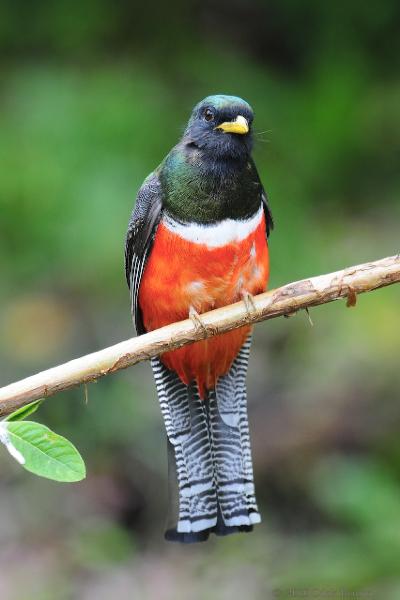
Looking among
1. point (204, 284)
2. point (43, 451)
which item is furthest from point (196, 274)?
point (43, 451)

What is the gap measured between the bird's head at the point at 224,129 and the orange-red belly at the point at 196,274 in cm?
33

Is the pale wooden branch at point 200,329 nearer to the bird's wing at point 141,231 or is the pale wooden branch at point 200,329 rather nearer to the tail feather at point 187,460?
the bird's wing at point 141,231

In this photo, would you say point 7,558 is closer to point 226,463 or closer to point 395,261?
point 226,463

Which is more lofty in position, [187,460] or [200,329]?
[200,329]

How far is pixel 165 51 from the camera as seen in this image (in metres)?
7.16

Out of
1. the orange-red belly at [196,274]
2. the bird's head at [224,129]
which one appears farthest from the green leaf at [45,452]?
the bird's head at [224,129]

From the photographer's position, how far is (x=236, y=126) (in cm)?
412

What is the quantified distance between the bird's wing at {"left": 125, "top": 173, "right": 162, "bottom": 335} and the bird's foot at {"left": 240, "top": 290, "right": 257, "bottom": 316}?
0.47 meters

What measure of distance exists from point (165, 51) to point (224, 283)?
3.49m

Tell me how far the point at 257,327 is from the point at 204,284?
2248 millimetres

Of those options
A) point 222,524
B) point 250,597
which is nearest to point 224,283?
point 222,524

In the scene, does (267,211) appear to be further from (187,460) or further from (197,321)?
(187,460)

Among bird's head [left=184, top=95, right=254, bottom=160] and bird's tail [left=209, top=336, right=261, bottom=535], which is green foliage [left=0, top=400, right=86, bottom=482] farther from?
bird's head [left=184, top=95, right=254, bottom=160]

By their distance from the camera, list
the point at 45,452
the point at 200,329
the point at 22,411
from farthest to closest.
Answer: the point at 200,329 < the point at 22,411 < the point at 45,452
